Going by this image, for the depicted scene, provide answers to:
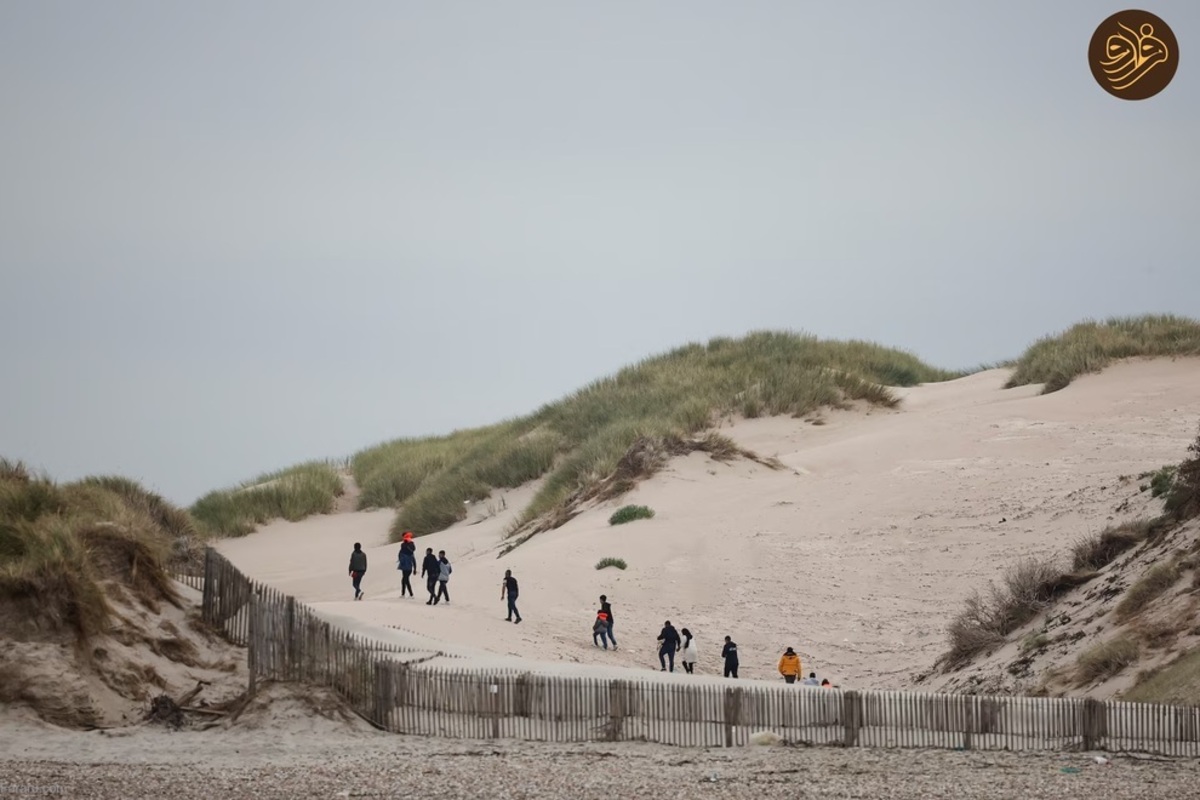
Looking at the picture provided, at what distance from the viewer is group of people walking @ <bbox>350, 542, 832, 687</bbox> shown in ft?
82.1

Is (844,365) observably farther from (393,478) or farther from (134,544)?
(134,544)

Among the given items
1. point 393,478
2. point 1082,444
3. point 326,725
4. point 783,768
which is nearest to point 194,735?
point 326,725

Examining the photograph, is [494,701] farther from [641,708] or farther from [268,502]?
[268,502]

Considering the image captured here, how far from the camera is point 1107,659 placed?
1997 cm

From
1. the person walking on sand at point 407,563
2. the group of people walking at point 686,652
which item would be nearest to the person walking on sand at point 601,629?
the group of people walking at point 686,652

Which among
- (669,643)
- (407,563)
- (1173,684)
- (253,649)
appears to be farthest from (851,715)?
(407,563)

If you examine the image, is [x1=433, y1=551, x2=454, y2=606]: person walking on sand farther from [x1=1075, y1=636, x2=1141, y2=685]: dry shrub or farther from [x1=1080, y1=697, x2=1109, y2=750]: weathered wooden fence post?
[x1=1080, y1=697, x2=1109, y2=750]: weathered wooden fence post

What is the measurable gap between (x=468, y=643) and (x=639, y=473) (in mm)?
14198

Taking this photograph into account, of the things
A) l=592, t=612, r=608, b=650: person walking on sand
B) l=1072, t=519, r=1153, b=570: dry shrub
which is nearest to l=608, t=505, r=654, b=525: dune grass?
l=592, t=612, r=608, b=650: person walking on sand

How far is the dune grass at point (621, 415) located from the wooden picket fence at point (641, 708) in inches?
933

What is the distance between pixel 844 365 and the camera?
53.1 m

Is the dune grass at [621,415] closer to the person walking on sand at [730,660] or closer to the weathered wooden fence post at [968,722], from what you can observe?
the person walking on sand at [730,660]

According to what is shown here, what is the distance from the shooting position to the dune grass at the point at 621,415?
45.4 metres

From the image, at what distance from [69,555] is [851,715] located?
8.87 meters
